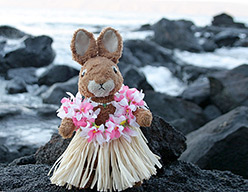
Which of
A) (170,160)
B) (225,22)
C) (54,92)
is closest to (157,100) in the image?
(54,92)

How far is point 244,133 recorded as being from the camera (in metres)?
3.27

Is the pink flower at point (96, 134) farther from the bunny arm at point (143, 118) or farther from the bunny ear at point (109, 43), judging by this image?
the bunny ear at point (109, 43)

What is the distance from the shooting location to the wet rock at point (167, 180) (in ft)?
6.44

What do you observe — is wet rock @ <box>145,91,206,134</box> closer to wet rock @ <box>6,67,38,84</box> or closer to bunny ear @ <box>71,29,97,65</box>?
bunny ear @ <box>71,29,97,65</box>

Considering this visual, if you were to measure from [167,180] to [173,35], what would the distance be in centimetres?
1298

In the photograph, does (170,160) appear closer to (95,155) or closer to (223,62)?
(95,155)

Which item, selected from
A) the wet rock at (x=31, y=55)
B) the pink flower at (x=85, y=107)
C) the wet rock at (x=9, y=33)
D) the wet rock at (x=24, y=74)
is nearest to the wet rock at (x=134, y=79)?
the wet rock at (x=24, y=74)

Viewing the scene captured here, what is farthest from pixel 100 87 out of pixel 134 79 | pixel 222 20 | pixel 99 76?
pixel 222 20

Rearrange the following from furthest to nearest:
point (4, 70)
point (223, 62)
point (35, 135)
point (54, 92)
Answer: point (223, 62) < point (4, 70) < point (54, 92) < point (35, 135)

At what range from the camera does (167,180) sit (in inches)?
85.8

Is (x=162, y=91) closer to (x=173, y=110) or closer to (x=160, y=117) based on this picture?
(x=173, y=110)

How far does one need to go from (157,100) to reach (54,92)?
2193 mm

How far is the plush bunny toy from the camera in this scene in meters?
1.67

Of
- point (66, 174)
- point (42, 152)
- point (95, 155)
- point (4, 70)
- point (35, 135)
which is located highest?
point (95, 155)
